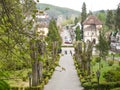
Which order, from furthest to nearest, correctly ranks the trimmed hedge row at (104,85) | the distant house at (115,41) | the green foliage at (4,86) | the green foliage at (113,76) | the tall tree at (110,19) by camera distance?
the tall tree at (110,19) → the distant house at (115,41) → the green foliage at (113,76) → the trimmed hedge row at (104,85) → the green foliage at (4,86)

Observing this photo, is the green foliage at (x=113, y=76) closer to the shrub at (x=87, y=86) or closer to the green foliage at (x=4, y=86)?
the shrub at (x=87, y=86)

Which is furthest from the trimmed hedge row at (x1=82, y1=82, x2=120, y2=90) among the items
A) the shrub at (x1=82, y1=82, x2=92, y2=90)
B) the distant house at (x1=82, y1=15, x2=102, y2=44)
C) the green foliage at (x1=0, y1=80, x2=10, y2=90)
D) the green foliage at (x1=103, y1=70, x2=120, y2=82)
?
the distant house at (x1=82, y1=15, x2=102, y2=44)

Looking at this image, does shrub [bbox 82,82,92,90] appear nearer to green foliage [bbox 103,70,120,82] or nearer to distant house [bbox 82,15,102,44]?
green foliage [bbox 103,70,120,82]

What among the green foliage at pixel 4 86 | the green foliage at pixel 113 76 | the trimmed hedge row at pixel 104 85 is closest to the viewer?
the green foliage at pixel 4 86

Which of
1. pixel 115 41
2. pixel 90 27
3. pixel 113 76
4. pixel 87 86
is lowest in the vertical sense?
pixel 115 41

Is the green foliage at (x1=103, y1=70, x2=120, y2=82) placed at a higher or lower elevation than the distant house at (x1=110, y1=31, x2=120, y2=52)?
higher

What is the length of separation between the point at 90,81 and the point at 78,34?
2508 inches

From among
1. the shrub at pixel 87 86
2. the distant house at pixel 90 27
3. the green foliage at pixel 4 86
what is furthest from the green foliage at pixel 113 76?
the distant house at pixel 90 27

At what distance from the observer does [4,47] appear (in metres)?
6.00

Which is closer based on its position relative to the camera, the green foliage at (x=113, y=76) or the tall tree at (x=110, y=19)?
the green foliage at (x=113, y=76)

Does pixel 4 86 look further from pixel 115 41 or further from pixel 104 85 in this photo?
pixel 115 41

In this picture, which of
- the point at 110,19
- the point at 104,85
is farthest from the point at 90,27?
the point at 104,85

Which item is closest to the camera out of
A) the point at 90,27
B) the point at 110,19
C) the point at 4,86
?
the point at 4,86

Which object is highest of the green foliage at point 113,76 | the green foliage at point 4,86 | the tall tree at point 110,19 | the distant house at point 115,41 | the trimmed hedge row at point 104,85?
the green foliage at point 4,86
